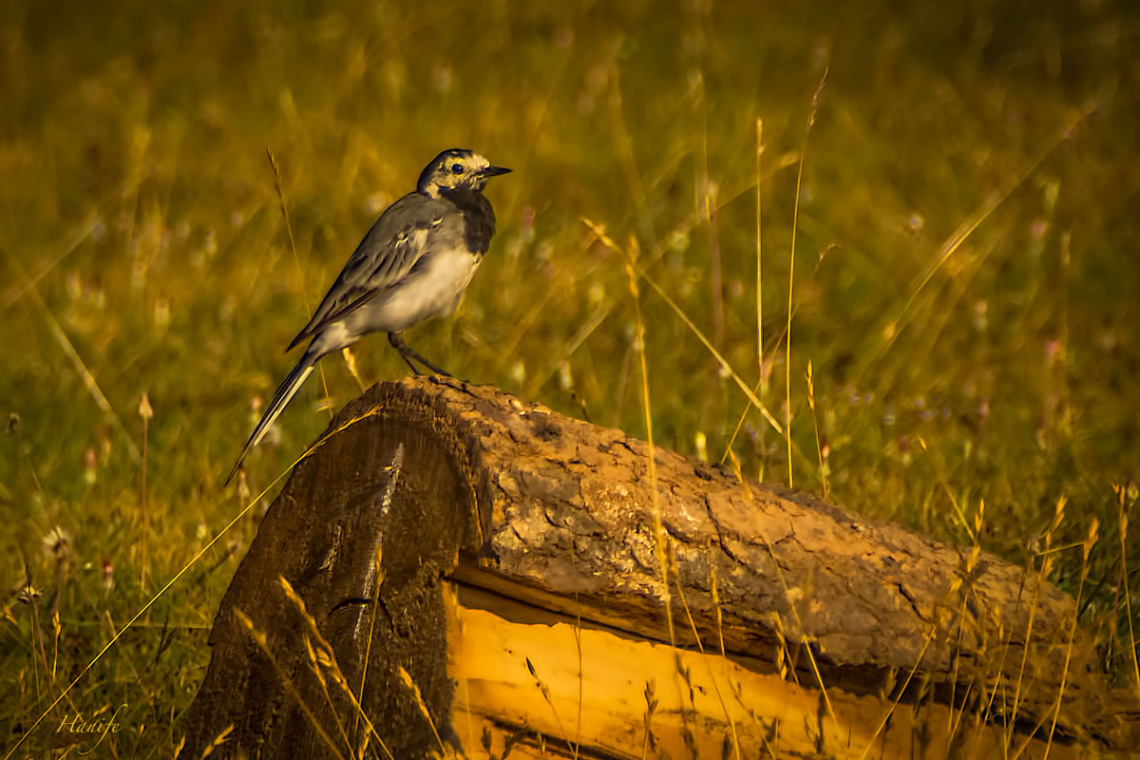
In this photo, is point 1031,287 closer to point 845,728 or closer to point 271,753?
point 845,728

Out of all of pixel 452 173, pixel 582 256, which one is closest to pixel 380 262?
pixel 452 173

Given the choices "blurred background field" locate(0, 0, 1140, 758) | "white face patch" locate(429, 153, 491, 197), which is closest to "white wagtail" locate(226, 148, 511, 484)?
"white face patch" locate(429, 153, 491, 197)

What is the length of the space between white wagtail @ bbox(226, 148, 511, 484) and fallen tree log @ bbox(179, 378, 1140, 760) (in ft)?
2.69

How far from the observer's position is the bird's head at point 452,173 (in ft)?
12.5

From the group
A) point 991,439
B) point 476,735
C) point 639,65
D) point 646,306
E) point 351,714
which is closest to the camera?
point 476,735

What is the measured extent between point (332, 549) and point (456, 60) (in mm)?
7323

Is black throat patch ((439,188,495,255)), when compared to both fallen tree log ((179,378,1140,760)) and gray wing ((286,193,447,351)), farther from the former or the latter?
fallen tree log ((179,378,1140,760))

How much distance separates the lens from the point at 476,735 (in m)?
2.40

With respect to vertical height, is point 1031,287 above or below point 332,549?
below

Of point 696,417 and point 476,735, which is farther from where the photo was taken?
point 696,417

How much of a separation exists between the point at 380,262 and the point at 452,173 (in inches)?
16.7

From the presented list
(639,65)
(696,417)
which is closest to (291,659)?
(696,417)
